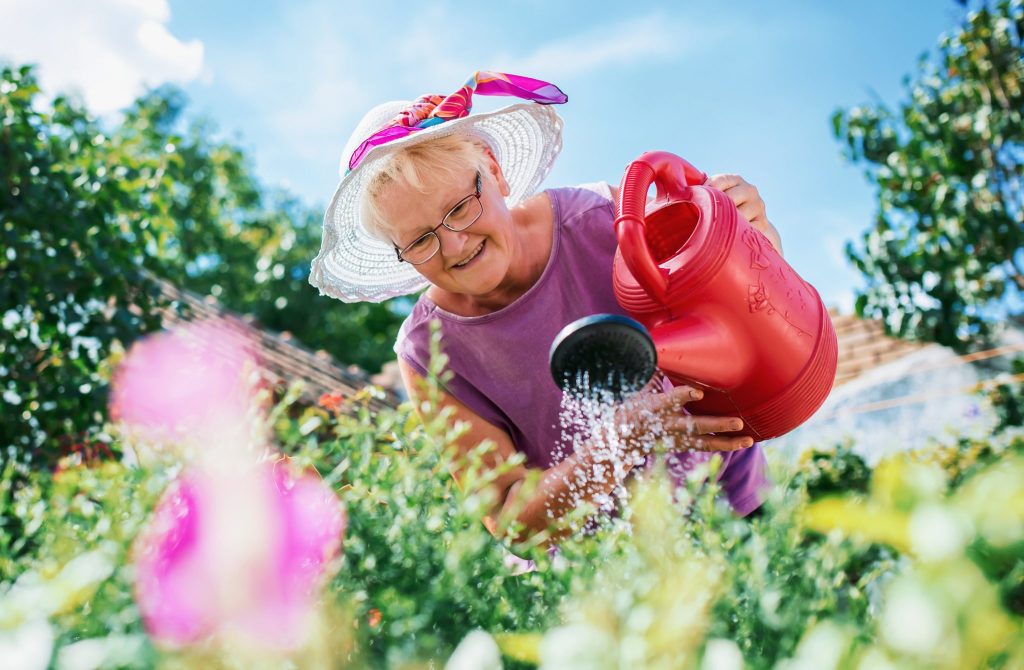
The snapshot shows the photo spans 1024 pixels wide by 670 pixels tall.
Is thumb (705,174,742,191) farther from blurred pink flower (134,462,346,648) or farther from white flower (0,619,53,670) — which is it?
white flower (0,619,53,670)

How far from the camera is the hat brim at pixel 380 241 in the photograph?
2035 mm

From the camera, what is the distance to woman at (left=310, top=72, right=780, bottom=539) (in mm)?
1784

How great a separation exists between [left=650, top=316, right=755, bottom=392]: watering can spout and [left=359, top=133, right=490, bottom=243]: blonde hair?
0.61 m

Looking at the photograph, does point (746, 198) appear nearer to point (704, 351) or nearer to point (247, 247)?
point (704, 351)

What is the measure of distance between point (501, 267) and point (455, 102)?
40 cm

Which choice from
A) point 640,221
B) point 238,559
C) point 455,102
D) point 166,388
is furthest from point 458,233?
point 166,388

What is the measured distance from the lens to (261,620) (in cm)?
69

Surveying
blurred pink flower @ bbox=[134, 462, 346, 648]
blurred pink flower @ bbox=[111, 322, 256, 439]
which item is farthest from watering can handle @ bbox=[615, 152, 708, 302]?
blurred pink flower @ bbox=[111, 322, 256, 439]

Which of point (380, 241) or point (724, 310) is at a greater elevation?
point (380, 241)

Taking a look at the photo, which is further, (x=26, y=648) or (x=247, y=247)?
(x=247, y=247)

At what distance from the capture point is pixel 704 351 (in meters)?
1.59

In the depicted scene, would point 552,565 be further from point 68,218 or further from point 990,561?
point 68,218

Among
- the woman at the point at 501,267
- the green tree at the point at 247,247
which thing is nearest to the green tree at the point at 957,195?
the woman at the point at 501,267

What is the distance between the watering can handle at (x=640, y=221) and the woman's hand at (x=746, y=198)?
22cm
